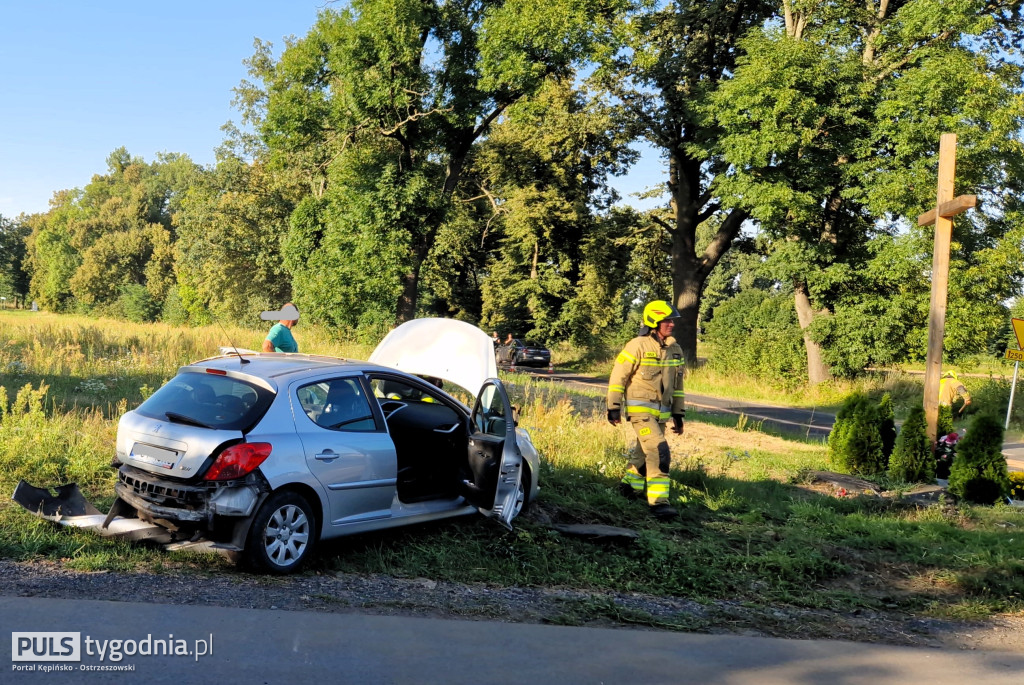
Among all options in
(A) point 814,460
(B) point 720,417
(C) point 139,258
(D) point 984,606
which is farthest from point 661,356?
(C) point 139,258

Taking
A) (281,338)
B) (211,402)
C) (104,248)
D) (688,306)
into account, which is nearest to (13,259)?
(104,248)

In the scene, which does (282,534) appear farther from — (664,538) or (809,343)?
(809,343)

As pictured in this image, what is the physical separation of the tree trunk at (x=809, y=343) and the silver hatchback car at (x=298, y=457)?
74.4ft

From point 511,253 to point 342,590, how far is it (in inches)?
1420

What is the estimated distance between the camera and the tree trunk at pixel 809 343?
27.2 metres

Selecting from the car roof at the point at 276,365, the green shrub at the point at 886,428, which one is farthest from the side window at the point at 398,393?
the green shrub at the point at 886,428

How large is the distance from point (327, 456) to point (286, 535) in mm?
616

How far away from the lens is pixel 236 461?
5426 millimetres

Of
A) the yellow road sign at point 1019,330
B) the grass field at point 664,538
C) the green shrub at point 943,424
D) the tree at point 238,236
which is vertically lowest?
the grass field at point 664,538

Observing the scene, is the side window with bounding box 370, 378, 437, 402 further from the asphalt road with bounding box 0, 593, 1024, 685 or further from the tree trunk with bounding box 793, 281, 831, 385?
the tree trunk with bounding box 793, 281, 831, 385

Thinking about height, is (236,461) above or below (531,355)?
below

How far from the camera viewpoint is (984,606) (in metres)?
6.05

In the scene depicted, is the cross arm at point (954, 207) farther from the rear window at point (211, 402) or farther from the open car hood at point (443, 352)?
the rear window at point (211, 402)

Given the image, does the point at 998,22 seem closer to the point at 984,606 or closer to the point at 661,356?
the point at 661,356
